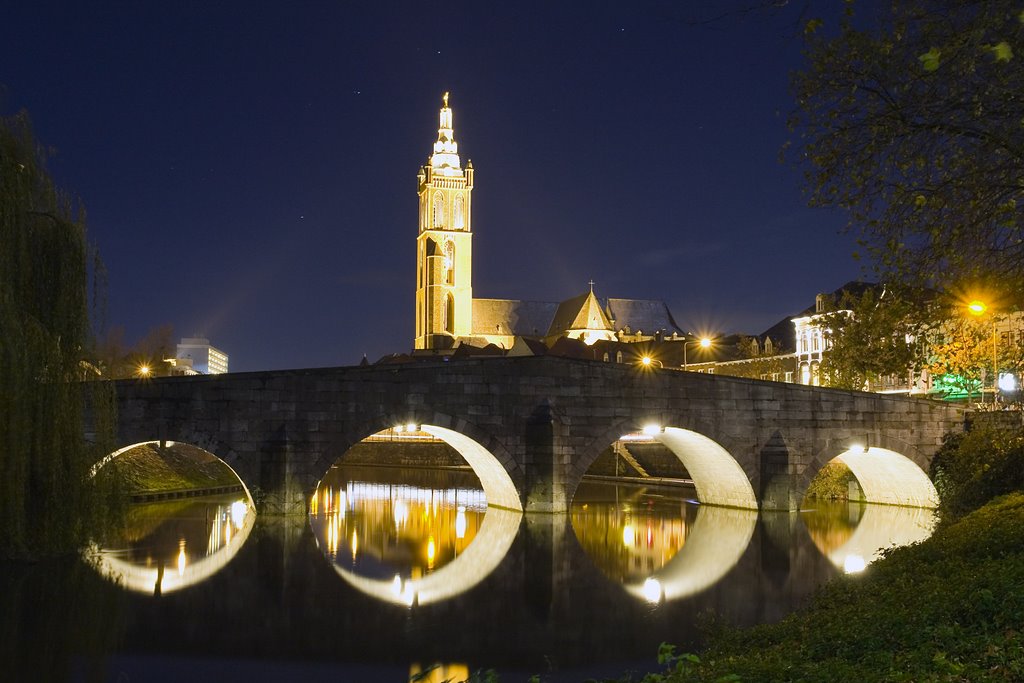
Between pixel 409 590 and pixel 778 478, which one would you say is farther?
pixel 778 478

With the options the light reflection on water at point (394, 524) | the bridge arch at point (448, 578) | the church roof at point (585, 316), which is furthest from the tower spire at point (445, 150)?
the bridge arch at point (448, 578)

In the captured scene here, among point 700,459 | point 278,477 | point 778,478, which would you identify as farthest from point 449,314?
point 278,477

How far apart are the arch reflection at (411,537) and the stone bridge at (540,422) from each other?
68.8 inches

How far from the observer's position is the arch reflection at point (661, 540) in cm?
2006

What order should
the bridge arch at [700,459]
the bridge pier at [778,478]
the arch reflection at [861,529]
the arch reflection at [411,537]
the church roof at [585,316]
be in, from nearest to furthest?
the arch reflection at [411,537]
the arch reflection at [861,529]
the bridge arch at [700,459]
the bridge pier at [778,478]
the church roof at [585,316]

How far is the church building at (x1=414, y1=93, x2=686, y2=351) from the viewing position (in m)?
111

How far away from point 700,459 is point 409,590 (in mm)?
16267

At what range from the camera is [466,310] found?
113 m

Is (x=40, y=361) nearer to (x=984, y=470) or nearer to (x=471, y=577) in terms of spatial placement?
(x=471, y=577)

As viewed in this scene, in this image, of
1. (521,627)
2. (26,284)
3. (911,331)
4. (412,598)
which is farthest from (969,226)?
(26,284)

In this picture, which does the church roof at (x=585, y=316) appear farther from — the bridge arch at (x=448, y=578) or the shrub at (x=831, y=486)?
the bridge arch at (x=448, y=578)

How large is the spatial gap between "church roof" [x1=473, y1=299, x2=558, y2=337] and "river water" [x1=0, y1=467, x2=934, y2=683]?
268 ft

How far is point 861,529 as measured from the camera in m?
28.6

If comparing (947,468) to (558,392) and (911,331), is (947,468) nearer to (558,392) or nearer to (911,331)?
(558,392)
